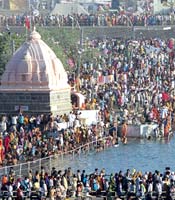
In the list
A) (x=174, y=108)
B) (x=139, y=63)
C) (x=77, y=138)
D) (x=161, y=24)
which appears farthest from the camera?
(x=161, y=24)

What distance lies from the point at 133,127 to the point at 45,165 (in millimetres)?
8851

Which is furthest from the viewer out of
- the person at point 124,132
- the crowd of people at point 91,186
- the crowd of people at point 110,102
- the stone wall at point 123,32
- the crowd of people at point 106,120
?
the stone wall at point 123,32

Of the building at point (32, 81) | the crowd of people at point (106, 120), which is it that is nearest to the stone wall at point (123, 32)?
the crowd of people at point (106, 120)

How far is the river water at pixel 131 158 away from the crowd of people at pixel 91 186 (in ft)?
19.3

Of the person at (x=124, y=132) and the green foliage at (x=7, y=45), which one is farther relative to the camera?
the green foliage at (x=7, y=45)

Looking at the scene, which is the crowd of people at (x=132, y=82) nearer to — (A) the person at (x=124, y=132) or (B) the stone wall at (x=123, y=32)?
(A) the person at (x=124, y=132)

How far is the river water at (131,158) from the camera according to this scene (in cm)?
6378

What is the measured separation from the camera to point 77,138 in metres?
66.8

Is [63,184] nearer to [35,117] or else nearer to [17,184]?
[17,184]

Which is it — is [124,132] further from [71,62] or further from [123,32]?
[123,32]

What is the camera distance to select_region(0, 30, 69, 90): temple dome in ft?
222

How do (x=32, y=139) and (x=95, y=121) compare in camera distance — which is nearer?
(x=32, y=139)

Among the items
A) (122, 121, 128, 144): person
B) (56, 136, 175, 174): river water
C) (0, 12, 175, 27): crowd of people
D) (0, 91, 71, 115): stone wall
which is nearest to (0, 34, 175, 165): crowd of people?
(122, 121, 128, 144): person

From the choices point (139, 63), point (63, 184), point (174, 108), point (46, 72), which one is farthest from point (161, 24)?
point (63, 184)
